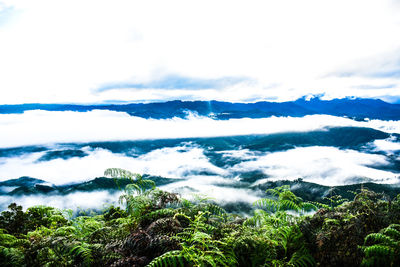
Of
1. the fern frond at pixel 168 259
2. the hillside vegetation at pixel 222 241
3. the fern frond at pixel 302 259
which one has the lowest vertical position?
the fern frond at pixel 302 259

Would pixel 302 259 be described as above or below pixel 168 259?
below

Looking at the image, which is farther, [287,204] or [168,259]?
[287,204]

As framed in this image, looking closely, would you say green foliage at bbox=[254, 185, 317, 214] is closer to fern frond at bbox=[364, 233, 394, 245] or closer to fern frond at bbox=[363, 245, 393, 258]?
fern frond at bbox=[364, 233, 394, 245]

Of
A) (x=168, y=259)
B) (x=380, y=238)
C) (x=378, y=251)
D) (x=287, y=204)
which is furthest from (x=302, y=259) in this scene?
(x=168, y=259)

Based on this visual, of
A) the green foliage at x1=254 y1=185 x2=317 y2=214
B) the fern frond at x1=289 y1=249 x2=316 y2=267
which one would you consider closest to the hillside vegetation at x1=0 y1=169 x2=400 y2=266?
the fern frond at x1=289 y1=249 x2=316 y2=267

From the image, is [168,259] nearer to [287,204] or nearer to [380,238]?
[380,238]

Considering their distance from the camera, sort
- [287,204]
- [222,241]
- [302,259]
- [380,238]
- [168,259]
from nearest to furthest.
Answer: [168,259]
[380,238]
[302,259]
[222,241]
[287,204]

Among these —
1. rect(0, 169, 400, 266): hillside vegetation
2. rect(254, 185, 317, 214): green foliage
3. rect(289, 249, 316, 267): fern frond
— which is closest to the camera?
rect(0, 169, 400, 266): hillside vegetation

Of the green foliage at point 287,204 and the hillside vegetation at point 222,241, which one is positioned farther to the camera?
the green foliage at point 287,204

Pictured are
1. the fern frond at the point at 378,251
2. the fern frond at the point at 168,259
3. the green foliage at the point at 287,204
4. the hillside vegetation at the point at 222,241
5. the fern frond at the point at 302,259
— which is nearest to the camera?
the fern frond at the point at 168,259

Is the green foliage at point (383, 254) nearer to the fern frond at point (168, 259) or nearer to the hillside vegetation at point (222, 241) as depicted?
the hillside vegetation at point (222, 241)

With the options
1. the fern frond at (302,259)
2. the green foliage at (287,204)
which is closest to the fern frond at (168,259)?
the fern frond at (302,259)

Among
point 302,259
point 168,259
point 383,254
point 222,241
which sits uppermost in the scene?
point 168,259

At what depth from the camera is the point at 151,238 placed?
348 centimetres
